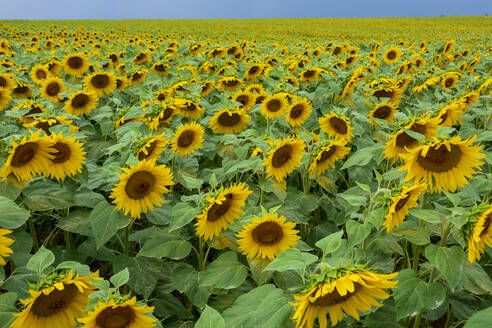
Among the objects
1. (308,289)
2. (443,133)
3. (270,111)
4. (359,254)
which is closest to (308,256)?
(308,289)

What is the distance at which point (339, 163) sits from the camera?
3.55 meters

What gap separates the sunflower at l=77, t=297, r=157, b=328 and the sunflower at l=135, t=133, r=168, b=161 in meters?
1.14

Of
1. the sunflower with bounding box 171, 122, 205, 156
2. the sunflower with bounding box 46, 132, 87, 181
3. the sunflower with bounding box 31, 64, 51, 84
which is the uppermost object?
the sunflower with bounding box 31, 64, 51, 84

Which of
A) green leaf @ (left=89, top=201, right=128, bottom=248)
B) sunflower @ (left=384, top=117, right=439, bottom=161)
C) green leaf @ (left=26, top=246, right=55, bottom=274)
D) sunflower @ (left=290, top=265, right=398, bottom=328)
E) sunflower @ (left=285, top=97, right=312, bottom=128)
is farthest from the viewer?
sunflower @ (left=285, top=97, right=312, bottom=128)

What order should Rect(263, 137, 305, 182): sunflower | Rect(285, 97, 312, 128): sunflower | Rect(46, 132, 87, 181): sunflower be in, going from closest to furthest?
1. Rect(46, 132, 87, 181): sunflower
2. Rect(263, 137, 305, 182): sunflower
3. Rect(285, 97, 312, 128): sunflower

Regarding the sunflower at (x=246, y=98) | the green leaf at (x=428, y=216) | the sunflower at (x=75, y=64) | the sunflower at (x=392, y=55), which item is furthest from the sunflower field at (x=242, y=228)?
the sunflower at (x=392, y=55)

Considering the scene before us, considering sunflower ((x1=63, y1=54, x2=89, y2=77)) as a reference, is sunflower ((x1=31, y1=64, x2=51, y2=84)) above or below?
below

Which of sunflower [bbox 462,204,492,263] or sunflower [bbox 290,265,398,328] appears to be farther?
sunflower [bbox 462,204,492,263]

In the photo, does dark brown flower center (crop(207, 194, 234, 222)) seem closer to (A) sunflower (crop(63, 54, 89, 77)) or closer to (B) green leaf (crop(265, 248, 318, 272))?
(B) green leaf (crop(265, 248, 318, 272))

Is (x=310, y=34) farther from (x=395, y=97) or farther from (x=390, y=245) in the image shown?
(x=390, y=245)

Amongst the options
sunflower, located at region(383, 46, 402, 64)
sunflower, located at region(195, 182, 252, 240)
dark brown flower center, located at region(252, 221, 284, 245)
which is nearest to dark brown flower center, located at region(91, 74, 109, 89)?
sunflower, located at region(195, 182, 252, 240)

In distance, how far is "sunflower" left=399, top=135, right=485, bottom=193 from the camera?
198 cm

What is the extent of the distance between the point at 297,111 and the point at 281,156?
1354 mm

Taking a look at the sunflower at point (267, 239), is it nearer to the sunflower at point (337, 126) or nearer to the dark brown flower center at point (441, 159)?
the dark brown flower center at point (441, 159)
